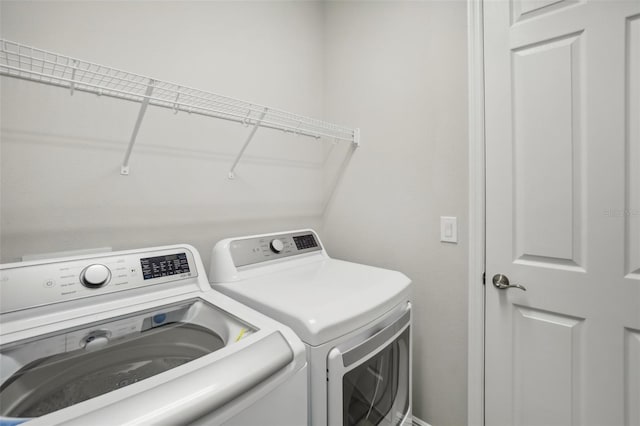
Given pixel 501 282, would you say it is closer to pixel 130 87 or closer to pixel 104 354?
pixel 104 354

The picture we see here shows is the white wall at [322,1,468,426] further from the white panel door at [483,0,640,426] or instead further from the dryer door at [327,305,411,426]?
the dryer door at [327,305,411,426]

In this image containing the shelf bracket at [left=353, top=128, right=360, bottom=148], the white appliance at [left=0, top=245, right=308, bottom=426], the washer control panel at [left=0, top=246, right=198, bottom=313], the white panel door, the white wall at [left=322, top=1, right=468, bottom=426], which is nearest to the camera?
the white appliance at [left=0, top=245, right=308, bottom=426]

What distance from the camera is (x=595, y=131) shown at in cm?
111

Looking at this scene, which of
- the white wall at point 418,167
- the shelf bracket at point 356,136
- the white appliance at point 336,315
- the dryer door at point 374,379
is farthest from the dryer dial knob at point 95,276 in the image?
the shelf bracket at point 356,136

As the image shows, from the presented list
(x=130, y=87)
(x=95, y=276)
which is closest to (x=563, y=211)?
(x=95, y=276)

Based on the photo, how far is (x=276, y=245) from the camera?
1.50 m

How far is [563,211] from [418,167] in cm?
67

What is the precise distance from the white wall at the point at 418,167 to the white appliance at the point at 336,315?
310 millimetres

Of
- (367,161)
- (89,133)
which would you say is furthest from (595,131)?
(89,133)

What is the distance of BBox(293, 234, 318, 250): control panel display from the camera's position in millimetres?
1615

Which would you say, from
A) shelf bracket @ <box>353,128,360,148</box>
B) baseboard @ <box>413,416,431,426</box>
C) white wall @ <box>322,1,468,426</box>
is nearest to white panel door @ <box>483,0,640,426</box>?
white wall @ <box>322,1,468,426</box>

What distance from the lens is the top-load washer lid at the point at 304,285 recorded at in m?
0.90

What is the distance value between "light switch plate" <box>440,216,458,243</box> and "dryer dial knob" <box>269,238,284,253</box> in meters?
0.87

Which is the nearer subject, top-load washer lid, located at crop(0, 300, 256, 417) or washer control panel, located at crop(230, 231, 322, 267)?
top-load washer lid, located at crop(0, 300, 256, 417)
